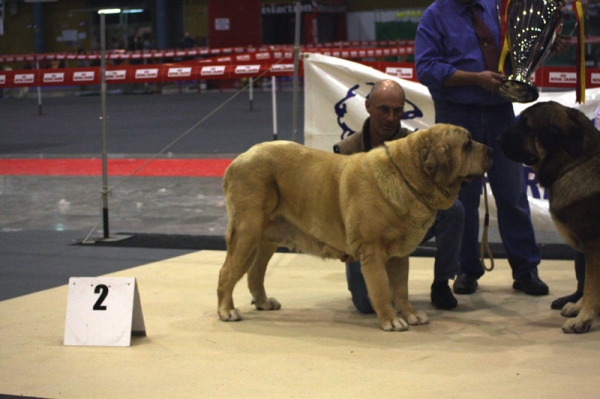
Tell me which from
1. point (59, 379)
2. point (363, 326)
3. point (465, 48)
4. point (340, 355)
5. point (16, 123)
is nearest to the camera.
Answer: point (59, 379)

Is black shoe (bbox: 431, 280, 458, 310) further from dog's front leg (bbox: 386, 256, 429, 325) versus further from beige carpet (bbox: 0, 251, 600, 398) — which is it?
dog's front leg (bbox: 386, 256, 429, 325)

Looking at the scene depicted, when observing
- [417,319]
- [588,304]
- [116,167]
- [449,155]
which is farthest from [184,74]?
[588,304]

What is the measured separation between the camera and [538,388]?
2875 mm

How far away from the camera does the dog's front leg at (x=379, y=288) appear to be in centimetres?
370

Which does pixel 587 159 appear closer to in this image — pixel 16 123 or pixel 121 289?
pixel 121 289

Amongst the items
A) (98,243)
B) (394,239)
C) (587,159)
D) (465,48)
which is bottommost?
(98,243)

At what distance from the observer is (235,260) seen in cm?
396

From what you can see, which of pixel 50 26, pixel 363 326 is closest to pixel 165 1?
pixel 50 26

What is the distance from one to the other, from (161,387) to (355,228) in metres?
1.25

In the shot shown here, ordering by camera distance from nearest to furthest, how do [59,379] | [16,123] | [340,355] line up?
[59,379] < [340,355] < [16,123]

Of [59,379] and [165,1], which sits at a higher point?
[165,1]

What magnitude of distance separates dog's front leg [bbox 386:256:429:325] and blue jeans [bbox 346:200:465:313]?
0.19 metres

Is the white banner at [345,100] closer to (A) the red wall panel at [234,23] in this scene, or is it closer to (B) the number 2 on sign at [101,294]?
(B) the number 2 on sign at [101,294]

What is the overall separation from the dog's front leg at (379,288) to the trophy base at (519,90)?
116 centimetres
